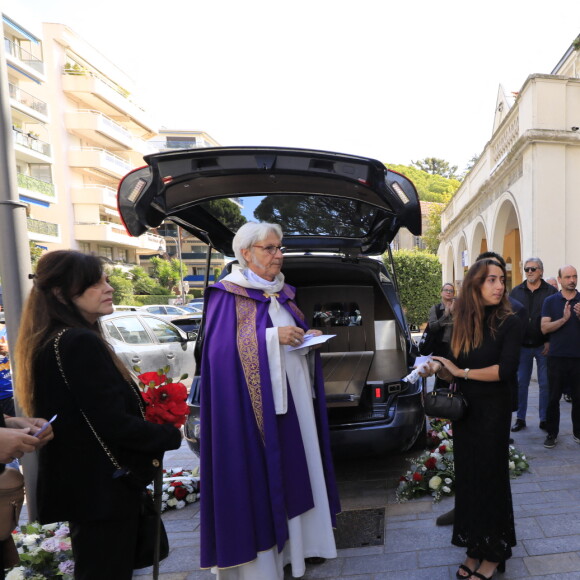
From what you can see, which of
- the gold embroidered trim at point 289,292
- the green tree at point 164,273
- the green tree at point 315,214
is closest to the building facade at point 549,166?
the green tree at point 315,214

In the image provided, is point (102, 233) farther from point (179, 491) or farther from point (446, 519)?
point (446, 519)

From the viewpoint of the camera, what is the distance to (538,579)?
7.94ft

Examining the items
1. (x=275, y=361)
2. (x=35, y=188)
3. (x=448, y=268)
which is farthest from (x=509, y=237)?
(x=35, y=188)

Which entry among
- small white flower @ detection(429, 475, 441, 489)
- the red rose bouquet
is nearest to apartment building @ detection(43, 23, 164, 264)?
small white flower @ detection(429, 475, 441, 489)

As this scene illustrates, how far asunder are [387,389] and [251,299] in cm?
176

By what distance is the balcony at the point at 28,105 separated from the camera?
26734 mm

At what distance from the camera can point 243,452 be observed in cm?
228

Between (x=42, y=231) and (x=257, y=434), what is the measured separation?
101 feet

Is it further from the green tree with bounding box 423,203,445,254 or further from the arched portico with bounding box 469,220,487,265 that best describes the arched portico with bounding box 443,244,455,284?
the green tree with bounding box 423,203,445,254

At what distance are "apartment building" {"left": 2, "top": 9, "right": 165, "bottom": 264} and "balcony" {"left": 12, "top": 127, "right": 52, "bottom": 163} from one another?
1.9 inches

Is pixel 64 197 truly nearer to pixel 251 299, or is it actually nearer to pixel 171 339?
pixel 171 339

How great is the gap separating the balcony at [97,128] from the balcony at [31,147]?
9.98 ft

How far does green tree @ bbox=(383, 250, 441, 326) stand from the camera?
1877 centimetres

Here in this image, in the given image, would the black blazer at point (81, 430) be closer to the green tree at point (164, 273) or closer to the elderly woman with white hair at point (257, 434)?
the elderly woman with white hair at point (257, 434)
